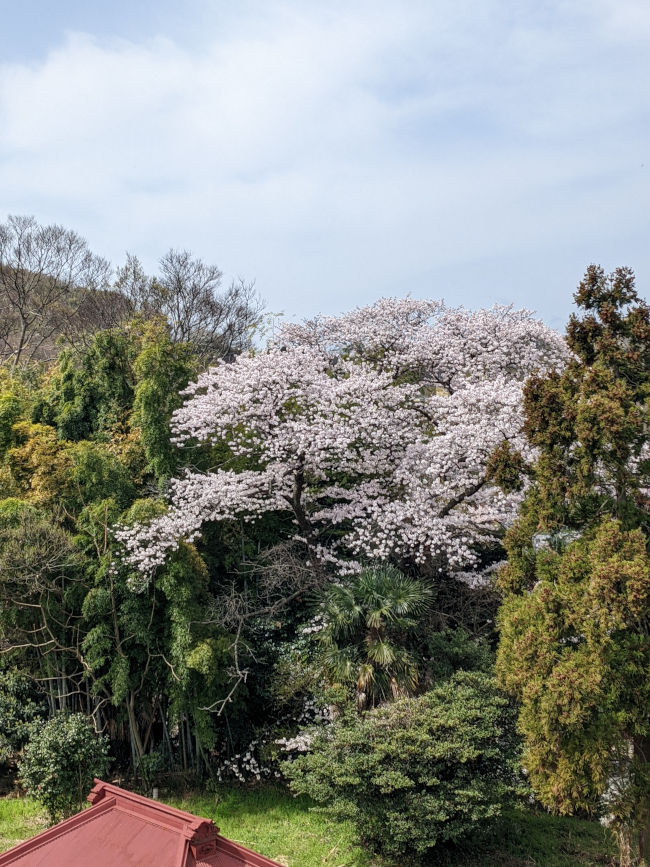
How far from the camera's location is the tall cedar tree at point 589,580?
792 cm

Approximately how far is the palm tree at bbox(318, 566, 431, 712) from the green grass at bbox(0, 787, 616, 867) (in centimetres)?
182

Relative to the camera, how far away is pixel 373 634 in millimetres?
10742

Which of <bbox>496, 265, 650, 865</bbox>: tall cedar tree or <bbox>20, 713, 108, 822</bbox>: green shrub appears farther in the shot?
<bbox>20, 713, 108, 822</bbox>: green shrub

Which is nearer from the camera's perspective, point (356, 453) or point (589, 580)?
point (589, 580)

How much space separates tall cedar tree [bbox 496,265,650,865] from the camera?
7918mm

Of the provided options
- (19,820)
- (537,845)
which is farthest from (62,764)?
(537,845)

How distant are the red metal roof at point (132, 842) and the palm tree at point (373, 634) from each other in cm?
511

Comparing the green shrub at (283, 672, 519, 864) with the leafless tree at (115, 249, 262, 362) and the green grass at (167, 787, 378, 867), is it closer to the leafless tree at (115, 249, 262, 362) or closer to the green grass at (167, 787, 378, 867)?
the green grass at (167, 787, 378, 867)

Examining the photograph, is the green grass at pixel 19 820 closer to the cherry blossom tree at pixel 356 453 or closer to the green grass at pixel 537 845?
the cherry blossom tree at pixel 356 453

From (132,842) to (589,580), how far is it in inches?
200

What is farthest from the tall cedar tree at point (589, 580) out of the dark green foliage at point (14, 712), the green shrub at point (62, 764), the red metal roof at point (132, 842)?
the dark green foliage at point (14, 712)

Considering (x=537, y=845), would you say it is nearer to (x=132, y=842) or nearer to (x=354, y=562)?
(x=354, y=562)

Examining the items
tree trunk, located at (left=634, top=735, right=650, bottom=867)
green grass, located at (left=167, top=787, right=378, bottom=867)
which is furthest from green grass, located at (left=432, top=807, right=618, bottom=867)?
green grass, located at (left=167, top=787, right=378, bottom=867)

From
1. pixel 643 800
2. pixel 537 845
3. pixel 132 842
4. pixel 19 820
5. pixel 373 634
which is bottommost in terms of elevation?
pixel 537 845
